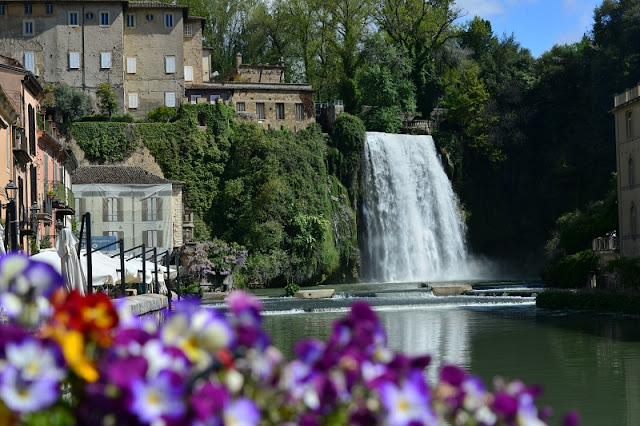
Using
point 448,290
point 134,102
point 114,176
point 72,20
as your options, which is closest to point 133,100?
point 134,102

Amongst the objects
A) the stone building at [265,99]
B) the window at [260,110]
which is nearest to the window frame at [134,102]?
the stone building at [265,99]

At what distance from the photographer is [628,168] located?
43750 millimetres

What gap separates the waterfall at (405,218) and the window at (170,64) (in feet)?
47.0

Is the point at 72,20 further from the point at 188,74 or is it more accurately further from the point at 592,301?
the point at 592,301

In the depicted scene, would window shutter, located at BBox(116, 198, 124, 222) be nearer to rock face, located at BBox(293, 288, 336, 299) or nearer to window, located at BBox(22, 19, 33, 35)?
rock face, located at BBox(293, 288, 336, 299)

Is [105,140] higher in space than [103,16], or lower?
lower

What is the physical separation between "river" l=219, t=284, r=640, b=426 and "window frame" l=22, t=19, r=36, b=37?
29.3 m

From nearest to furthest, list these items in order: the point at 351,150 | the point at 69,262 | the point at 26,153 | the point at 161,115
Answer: the point at 69,262 → the point at 26,153 → the point at 161,115 → the point at 351,150

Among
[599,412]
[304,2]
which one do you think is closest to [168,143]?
[304,2]

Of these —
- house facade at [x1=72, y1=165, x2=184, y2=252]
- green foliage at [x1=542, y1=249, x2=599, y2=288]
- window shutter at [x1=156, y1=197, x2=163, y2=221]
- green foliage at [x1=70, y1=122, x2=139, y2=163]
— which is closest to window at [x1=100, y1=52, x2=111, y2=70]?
green foliage at [x1=70, y1=122, x2=139, y2=163]

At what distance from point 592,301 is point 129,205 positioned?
1189 inches

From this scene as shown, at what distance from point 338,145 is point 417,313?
3052cm

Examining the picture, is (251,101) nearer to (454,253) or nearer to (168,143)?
(168,143)

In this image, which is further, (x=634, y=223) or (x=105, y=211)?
(x=105, y=211)
